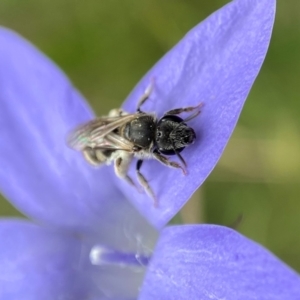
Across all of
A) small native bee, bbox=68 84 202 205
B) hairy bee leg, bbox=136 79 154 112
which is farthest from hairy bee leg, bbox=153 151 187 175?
hairy bee leg, bbox=136 79 154 112

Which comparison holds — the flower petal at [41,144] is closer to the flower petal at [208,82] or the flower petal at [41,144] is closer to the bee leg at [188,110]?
the flower petal at [208,82]

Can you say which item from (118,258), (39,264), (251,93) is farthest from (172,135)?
(251,93)

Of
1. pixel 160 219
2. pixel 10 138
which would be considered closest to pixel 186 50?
pixel 160 219

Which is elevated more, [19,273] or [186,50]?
[186,50]

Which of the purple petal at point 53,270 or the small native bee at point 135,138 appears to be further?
the purple petal at point 53,270

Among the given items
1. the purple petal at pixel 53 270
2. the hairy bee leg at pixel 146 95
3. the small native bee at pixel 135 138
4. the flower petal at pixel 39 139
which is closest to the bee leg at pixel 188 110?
the small native bee at pixel 135 138

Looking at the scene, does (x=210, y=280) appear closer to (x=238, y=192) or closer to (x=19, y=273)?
(x=19, y=273)
